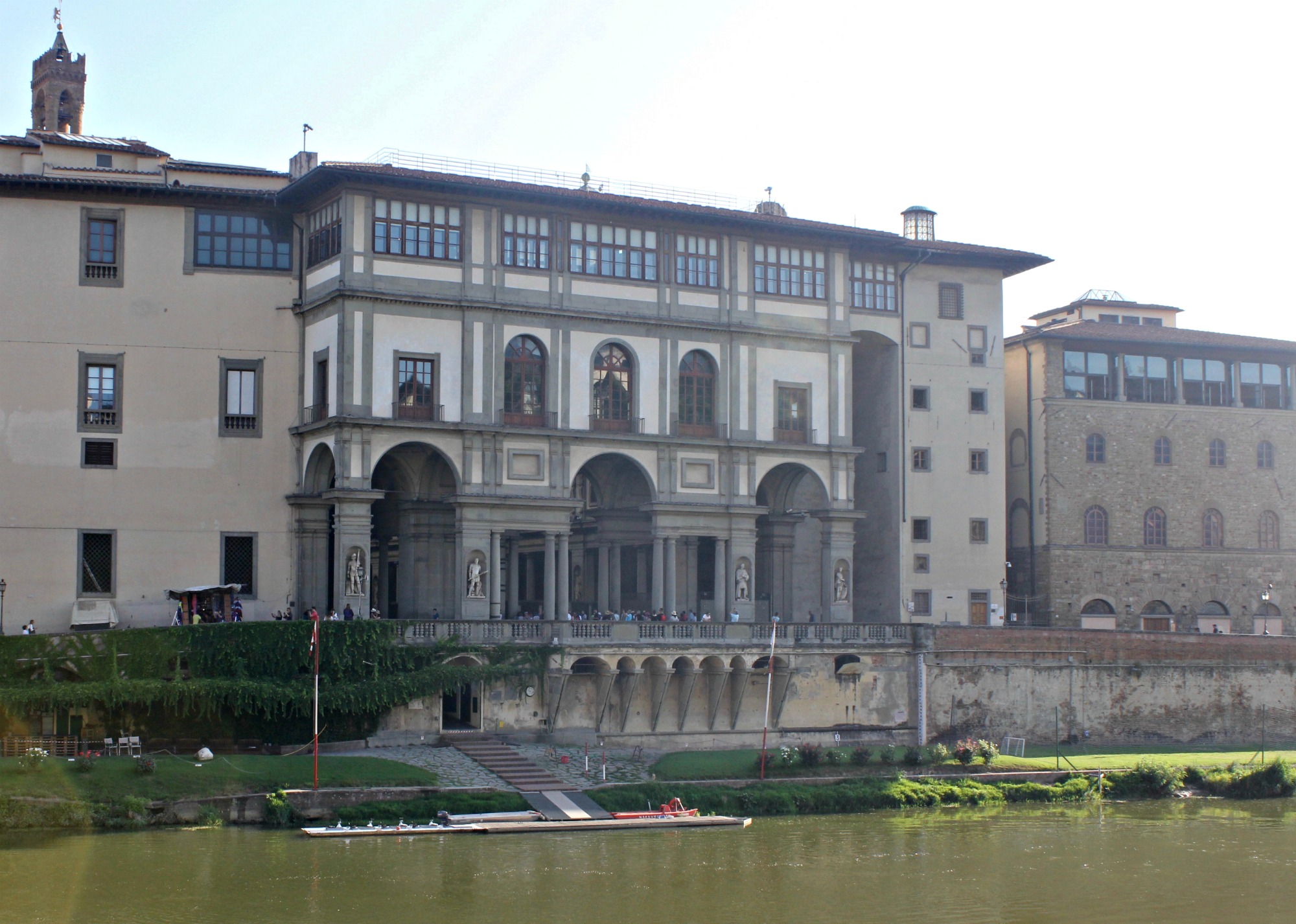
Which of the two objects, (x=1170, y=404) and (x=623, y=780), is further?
(x=1170, y=404)

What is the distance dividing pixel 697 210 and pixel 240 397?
16.8 meters

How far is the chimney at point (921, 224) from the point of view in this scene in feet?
225

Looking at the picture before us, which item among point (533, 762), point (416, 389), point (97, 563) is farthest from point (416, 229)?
point (533, 762)

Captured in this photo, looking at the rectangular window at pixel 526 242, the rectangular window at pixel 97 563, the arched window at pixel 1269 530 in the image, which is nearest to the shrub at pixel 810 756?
the rectangular window at pixel 526 242

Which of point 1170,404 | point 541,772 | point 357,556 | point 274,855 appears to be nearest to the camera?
point 274,855

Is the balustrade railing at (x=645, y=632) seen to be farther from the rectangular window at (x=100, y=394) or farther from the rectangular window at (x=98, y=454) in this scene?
the rectangular window at (x=100, y=394)

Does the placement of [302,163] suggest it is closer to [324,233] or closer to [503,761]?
[324,233]

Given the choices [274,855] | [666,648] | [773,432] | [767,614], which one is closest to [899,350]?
[773,432]

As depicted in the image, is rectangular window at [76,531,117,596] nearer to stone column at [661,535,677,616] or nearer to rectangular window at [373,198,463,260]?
rectangular window at [373,198,463,260]

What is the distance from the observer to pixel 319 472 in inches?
2151

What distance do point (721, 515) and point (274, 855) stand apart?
23485 mm

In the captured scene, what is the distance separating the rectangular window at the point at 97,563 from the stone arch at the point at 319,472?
630 cm

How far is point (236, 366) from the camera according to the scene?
54.4 m

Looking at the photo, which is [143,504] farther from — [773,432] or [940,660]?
[940,660]
